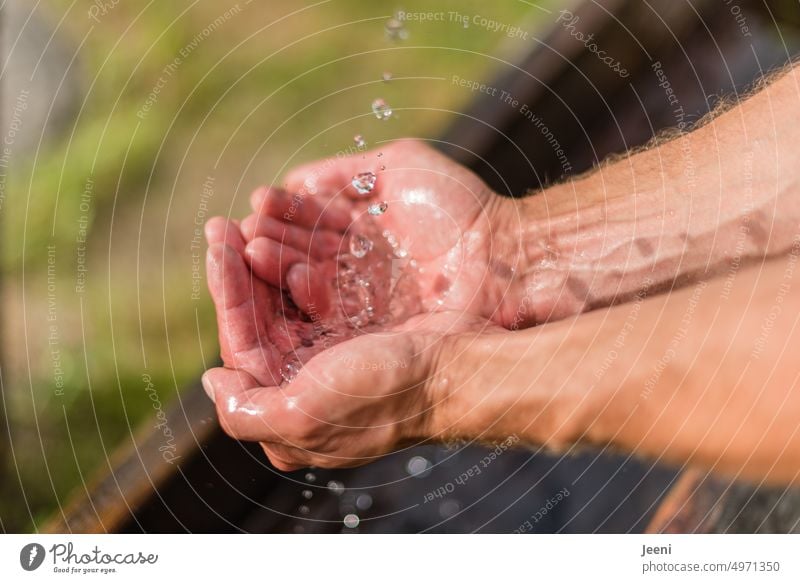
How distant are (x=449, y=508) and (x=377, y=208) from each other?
436 mm

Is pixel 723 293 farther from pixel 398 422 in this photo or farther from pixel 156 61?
pixel 156 61

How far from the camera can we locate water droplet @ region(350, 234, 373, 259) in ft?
3.01

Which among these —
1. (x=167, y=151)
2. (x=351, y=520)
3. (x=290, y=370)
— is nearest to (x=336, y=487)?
(x=351, y=520)

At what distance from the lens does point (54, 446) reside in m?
0.92

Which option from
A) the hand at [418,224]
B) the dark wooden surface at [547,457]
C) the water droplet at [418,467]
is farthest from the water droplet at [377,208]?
the water droplet at [418,467]

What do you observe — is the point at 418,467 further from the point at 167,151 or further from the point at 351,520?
the point at 167,151

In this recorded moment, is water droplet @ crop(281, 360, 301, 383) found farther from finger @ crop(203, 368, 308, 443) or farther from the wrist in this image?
the wrist

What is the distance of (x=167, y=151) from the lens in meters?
1.01

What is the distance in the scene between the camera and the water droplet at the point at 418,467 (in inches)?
40.5

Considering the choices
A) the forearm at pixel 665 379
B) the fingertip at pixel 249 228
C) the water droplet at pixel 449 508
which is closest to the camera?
the forearm at pixel 665 379

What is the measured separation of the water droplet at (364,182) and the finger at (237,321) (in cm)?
20

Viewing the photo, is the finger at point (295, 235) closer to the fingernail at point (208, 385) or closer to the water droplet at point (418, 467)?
the fingernail at point (208, 385)

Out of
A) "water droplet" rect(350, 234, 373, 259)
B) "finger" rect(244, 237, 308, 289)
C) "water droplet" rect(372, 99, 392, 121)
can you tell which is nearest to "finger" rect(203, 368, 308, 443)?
"finger" rect(244, 237, 308, 289)

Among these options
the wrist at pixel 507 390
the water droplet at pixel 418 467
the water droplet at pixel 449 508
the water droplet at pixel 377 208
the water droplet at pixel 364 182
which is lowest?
the water droplet at pixel 449 508
